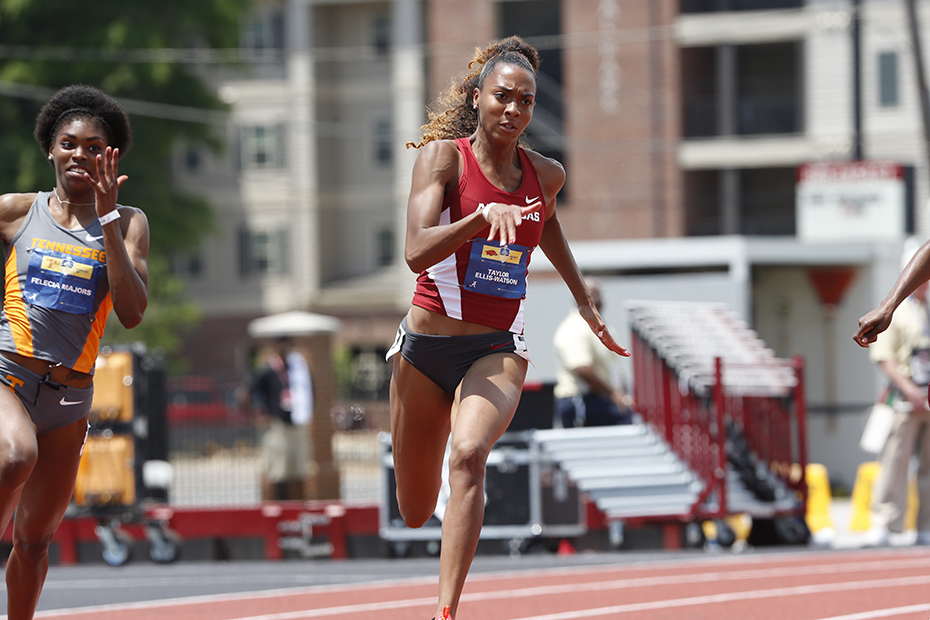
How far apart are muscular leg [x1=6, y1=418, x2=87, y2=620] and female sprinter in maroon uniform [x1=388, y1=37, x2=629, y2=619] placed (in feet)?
3.88

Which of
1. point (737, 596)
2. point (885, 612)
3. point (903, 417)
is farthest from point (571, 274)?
point (903, 417)

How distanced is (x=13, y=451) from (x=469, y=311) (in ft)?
5.38

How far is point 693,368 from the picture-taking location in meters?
10.8

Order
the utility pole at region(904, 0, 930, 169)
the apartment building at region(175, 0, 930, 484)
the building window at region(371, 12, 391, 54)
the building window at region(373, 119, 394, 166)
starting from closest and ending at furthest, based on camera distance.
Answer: the apartment building at region(175, 0, 930, 484), the utility pole at region(904, 0, 930, 169), the building window at region(371, 12, 391, 54), the building window at region(373, 119, 394, 166)

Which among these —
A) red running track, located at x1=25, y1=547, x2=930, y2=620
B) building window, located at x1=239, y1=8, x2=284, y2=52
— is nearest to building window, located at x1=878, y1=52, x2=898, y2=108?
building window, located at x1=239, y1=8, x2=284, y2=52

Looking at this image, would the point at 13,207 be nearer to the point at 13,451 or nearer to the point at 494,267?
the point at 13,451

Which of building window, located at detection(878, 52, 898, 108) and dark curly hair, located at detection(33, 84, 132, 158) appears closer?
dark curly hair, located at detection(33, 84, 132, 158)

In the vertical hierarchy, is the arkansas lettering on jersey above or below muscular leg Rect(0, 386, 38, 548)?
above

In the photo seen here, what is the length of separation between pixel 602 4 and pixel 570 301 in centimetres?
2154

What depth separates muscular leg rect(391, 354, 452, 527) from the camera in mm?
5051

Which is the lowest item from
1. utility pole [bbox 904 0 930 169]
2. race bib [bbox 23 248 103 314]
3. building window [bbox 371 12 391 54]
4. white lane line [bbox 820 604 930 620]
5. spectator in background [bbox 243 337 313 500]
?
white lane line [bbox 820 604 930 620]

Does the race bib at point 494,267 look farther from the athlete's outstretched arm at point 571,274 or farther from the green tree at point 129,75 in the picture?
the green tree at point 129,75

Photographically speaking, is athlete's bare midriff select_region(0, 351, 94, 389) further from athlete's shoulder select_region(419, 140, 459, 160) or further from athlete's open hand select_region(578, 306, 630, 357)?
athlete's open hand select_region(578, 306, 630, 357)

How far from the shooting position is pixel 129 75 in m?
31.3
